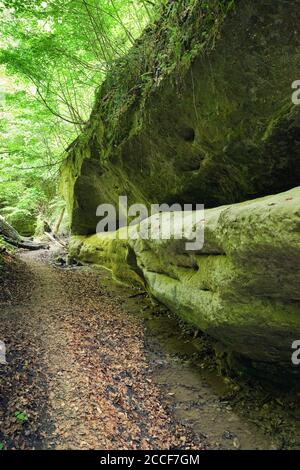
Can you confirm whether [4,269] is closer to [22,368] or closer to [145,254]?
[145,254]

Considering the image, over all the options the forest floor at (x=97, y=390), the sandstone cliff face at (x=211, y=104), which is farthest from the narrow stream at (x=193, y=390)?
the sandstone cliff face at (x=211, y=104)

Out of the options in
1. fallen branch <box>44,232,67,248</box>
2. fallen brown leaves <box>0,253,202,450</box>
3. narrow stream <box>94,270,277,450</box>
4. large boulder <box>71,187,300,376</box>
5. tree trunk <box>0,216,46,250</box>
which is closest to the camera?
large boulder <box>71,187,300,376</box>

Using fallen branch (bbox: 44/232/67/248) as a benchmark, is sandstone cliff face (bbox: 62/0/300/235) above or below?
above

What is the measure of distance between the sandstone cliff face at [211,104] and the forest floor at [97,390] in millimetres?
4231

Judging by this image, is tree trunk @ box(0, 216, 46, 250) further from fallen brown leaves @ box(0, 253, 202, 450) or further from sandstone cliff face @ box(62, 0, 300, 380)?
sandstone cliff face @ box(62, 0, 300, 380)

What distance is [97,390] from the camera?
5.48m

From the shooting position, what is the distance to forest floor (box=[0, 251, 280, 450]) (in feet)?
14.7

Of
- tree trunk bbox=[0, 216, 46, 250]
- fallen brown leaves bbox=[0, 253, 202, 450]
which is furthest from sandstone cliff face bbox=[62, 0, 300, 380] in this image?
tree trunk bbox=[0, 216, 46, 250]

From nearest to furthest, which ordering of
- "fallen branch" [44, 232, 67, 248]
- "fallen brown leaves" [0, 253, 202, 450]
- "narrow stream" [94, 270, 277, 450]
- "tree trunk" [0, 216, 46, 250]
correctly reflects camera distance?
"fallen brown leaves" [0, 253, 202, 450] → "narrow stream" [94, 270, 277, 450] → "tree trunk" [0, 216, 46, 250] → "fallen branch" [44, 232, 67, 248]

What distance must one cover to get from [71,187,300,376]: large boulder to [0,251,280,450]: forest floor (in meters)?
1.34

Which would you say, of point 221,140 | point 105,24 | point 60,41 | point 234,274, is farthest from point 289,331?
point 60,41

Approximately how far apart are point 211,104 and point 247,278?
150 inches

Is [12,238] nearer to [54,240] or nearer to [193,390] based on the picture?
[54,240]

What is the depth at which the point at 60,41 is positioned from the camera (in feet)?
32.5
